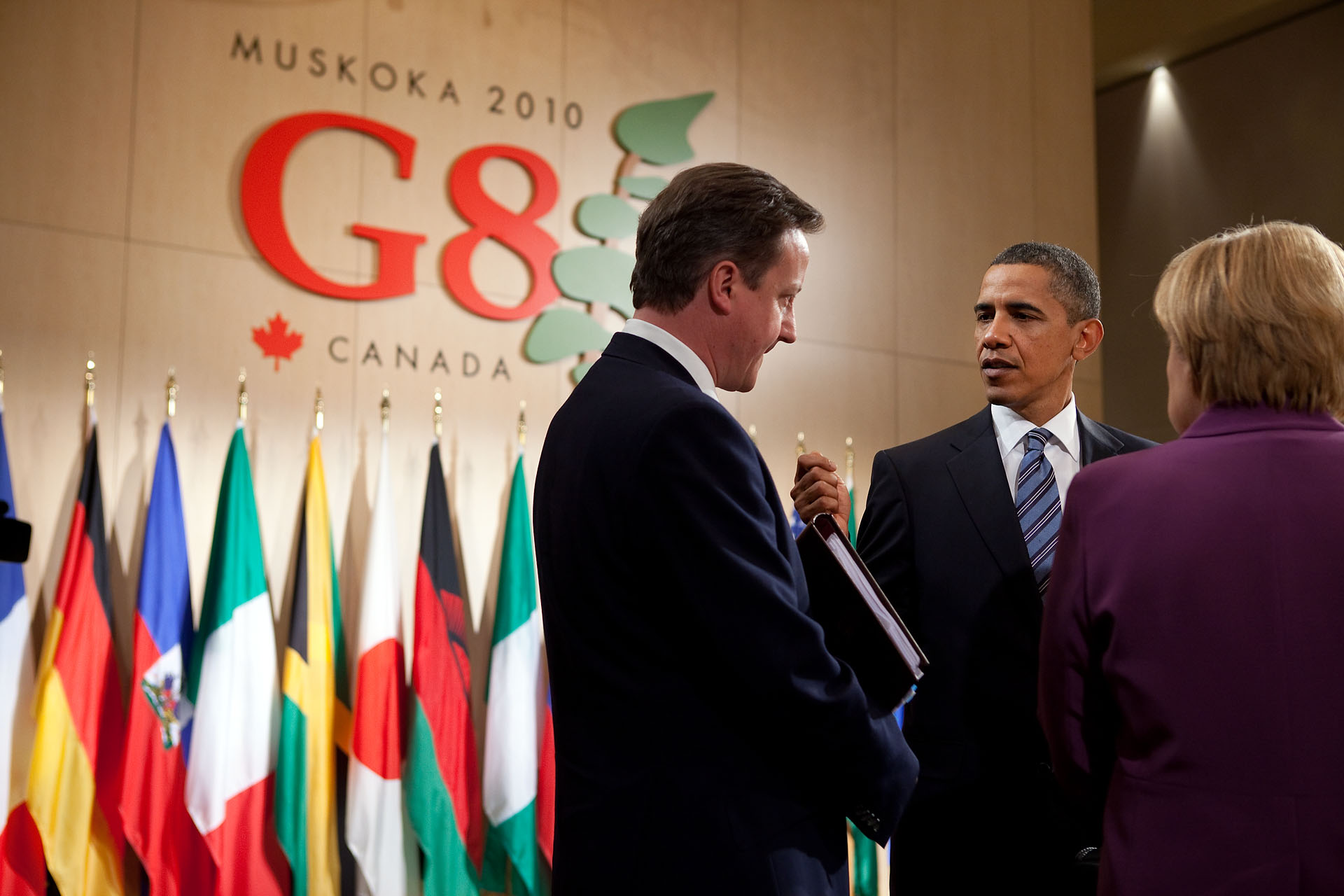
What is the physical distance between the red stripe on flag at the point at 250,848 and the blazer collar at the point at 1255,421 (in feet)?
10.6

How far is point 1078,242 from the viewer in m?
6.54

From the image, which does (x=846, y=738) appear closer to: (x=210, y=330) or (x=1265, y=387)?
(x=1265, y=387)

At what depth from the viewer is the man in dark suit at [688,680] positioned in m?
1.56

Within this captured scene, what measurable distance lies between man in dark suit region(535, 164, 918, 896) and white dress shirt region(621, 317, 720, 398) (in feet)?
0.22

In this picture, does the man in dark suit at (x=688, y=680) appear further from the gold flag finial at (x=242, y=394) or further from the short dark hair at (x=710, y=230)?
the gold flag finial at (x=242, y=394)

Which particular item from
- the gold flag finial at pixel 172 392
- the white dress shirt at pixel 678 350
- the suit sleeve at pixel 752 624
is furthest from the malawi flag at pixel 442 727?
the suit sleeve at pixel 752 624

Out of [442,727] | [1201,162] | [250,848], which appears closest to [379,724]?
[442,727]

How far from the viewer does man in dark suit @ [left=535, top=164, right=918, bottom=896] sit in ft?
5.11

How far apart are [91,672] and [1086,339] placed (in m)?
3.11

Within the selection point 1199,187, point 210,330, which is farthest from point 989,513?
point 1199,187

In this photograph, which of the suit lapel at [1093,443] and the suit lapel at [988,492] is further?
the suit lapel at [1093,443]

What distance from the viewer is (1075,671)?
1.62m

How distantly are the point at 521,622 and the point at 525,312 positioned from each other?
129 centimetres

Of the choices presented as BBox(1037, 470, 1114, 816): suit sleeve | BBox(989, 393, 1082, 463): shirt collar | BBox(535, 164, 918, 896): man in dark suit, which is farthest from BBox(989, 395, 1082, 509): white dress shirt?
BBox(535, 164, 918, 896): man in dark suit
